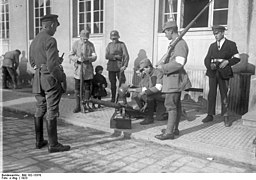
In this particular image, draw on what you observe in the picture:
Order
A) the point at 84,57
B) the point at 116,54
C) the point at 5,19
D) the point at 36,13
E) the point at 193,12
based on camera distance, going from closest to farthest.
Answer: the point at 84,57 < the point at 116,54 < the point at 193,12 < the point at 36,13 < the point at 5,19

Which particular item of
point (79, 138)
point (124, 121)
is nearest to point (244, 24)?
point (124, 121)

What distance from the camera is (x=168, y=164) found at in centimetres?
399

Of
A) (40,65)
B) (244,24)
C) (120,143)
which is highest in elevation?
(244,24)

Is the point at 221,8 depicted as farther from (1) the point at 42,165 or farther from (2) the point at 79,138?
(1) the point at 42,165

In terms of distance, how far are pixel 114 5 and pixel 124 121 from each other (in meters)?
5.38

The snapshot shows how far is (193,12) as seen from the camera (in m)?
8.47

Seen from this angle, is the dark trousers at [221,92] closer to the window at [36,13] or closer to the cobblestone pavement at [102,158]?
the cobblestone pavement at [102,158]

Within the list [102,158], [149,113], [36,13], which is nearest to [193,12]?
[149,113]

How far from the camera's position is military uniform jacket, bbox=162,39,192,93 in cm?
459

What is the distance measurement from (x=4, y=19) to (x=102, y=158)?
13.2m

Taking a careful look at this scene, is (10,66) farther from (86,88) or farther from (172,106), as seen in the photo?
(172,106)

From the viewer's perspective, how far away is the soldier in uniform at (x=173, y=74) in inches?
181

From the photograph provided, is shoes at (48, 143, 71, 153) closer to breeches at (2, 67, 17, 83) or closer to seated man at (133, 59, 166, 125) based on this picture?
seated man at (133, 59, 166, 125)

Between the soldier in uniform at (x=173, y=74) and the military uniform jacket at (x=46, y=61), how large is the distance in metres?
1.70
